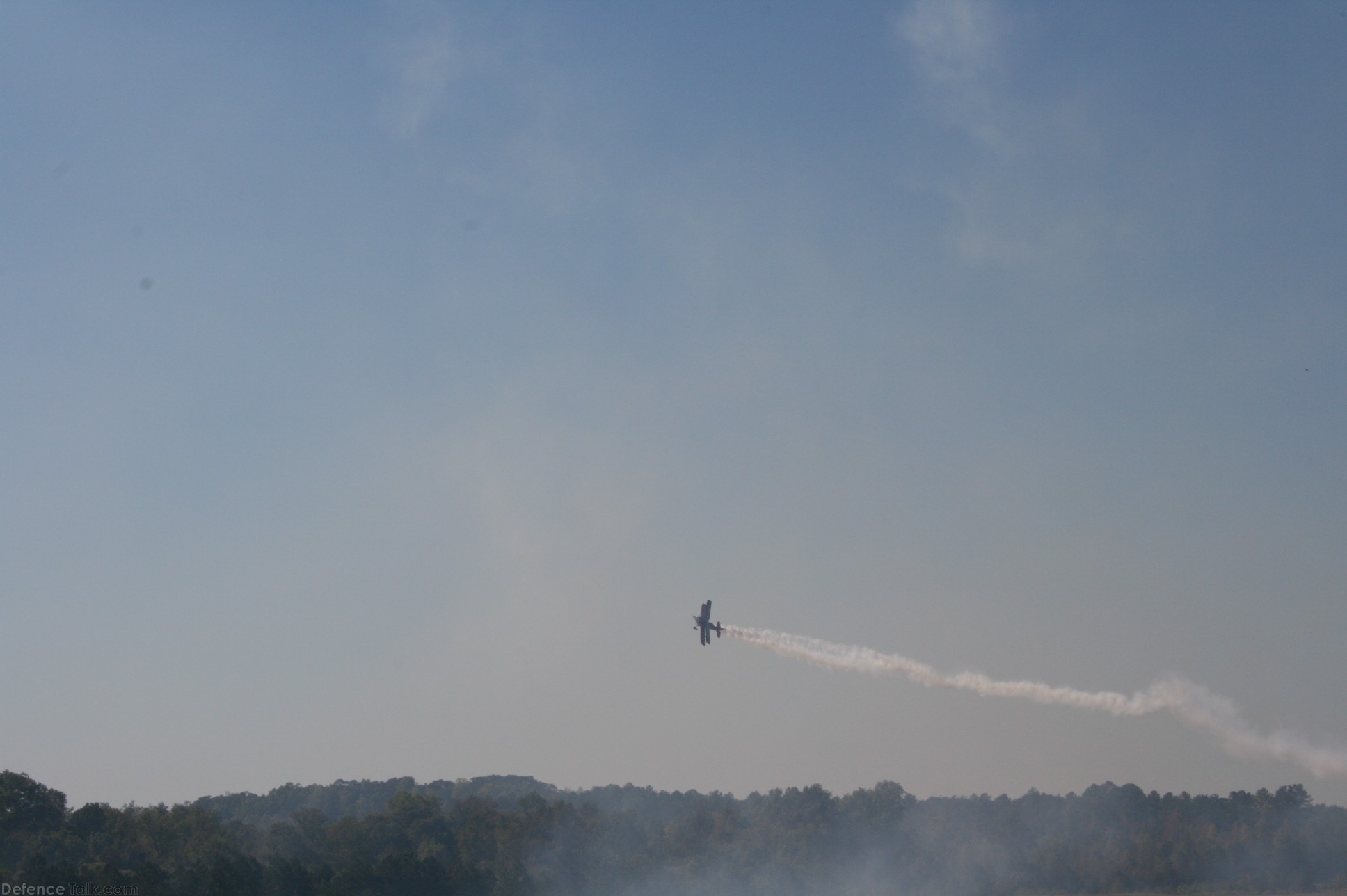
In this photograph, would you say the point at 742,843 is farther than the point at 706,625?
Yes

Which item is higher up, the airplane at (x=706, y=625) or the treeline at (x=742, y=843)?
the airplane at (x=706, y=625)

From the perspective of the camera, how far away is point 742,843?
142 m

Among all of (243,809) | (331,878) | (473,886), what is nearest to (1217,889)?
(473,886)

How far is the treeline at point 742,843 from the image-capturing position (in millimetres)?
77812

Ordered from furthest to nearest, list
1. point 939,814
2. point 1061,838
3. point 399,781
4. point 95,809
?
point 399,781 < point 939,814 < point 1061,838 < point 95,809

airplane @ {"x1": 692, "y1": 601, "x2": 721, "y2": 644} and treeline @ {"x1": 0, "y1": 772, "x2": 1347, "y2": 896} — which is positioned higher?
airplane @ {"x1": 692, "y1": 601, "x2": 721, "y2": 644}

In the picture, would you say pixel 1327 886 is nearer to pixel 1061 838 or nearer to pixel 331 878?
pixel 1061 838

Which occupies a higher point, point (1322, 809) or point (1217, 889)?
point (1322, 809)

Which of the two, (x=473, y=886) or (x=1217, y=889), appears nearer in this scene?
(x=473, y=886)

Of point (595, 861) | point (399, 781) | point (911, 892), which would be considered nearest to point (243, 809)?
point (399, 781)

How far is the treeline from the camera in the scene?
7781 cm

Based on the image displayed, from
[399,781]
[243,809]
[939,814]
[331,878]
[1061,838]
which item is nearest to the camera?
[331,878]

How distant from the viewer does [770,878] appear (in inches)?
5128

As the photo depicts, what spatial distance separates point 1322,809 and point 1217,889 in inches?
1328
